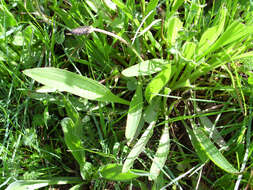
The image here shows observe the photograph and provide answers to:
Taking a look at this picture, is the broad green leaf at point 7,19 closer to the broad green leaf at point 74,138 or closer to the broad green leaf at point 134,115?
the broad green leaf at point 74,138

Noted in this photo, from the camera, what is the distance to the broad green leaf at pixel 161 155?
1.31m


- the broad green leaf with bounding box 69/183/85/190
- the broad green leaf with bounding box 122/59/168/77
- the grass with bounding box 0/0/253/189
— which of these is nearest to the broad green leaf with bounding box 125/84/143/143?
the grass with bounding box 0/0/253/189

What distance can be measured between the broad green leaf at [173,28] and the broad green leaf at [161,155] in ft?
1.48

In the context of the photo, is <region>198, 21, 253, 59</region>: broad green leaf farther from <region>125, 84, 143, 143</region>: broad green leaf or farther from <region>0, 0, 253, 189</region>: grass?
<region>125, 84, 143, 143</region>: broad green leaf

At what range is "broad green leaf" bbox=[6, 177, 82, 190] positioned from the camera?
1358 mm

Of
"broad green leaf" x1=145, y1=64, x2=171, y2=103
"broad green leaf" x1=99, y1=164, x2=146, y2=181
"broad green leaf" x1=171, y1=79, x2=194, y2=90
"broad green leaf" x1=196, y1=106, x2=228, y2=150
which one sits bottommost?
"broad green leaf" x1=99, y1=164, x2=146, y2=181

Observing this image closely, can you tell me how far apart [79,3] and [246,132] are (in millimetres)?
1118

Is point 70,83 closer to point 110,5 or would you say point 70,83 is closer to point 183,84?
point 110,5

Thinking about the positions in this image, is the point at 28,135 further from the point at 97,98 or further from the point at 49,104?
the point at 97,98

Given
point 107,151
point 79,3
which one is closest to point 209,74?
point 107,151

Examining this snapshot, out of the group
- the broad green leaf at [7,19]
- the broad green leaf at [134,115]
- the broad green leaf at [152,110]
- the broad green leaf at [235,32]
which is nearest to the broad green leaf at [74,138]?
the broad green leaf at [134,115]

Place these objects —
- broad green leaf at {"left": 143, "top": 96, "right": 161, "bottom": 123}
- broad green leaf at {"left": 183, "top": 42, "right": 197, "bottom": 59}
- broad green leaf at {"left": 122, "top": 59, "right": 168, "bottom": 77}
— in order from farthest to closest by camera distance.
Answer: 1. broad green leaf at {"left": 143, "top": 96, "right": 161, "bottom": 123}
2. broad green leaf at {"left": 122, "top": 59, "right": 168, "bottom": 77}
3. broad green leaf at {"left": 183, "top": 42, "right": 197, "bottom": 59}

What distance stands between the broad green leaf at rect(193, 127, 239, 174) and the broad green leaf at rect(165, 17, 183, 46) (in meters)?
0.47

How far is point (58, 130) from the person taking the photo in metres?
1.55
